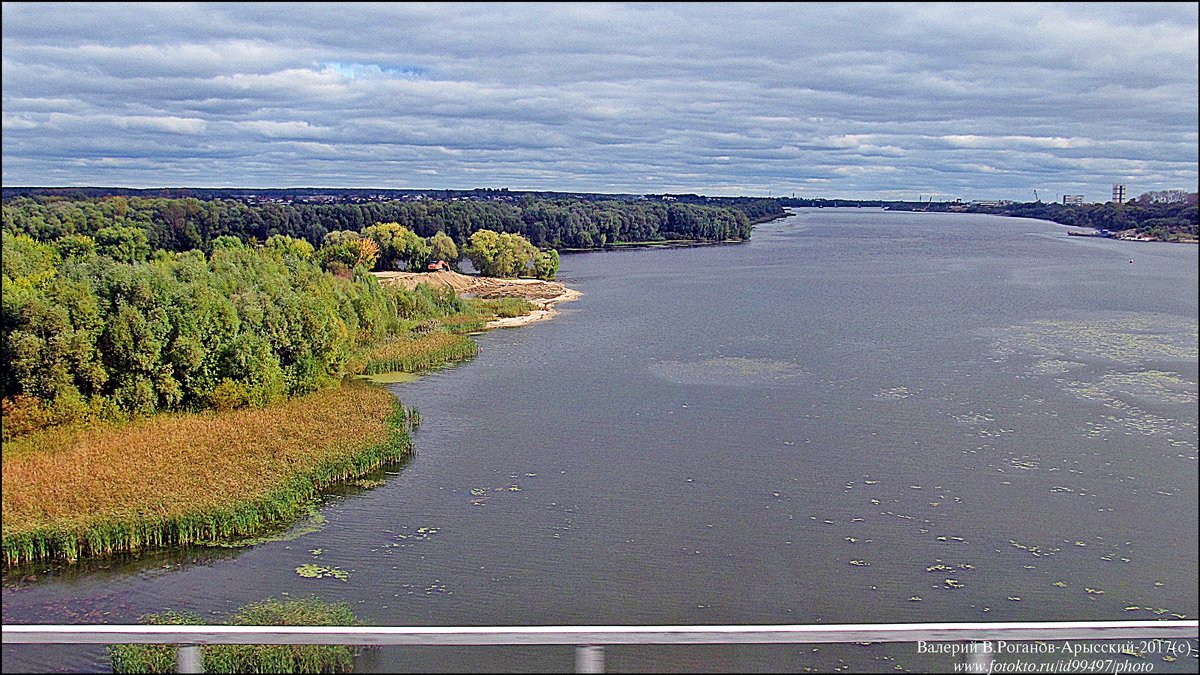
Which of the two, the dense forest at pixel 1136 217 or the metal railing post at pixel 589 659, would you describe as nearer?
the metal railing post at pixel 589 659

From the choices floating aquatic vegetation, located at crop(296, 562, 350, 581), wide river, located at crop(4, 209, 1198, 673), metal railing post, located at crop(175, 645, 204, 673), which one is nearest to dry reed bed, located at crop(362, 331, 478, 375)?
wide river, located at crop(4, 209, 1198, 673)

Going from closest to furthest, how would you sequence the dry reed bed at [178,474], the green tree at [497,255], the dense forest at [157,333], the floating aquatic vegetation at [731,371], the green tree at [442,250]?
the dry reed bed at [178,474], the dense forest at [157,333], the floating aquatic vegetation at [731,371], the green tree at [497,255], the green tree at [442,250]

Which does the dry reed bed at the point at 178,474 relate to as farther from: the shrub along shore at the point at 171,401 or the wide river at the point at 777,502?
the wide river at the point at 777,502

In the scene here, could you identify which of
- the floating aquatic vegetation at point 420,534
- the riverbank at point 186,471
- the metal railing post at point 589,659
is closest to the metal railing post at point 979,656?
the metal railing post at point 589,659

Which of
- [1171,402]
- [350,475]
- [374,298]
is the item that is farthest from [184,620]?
[374,298]

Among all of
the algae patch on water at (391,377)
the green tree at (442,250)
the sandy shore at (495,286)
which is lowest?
the algae patch on water at (391,377)

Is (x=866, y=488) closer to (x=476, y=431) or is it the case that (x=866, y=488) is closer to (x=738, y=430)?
(x=738, y=430)
